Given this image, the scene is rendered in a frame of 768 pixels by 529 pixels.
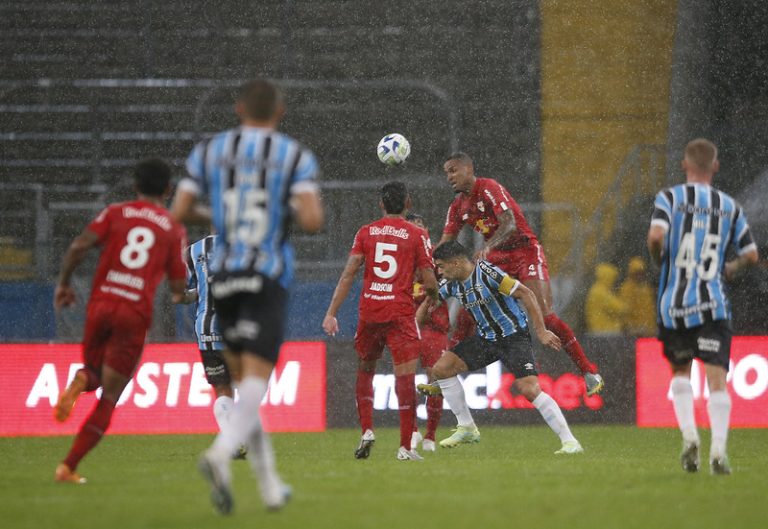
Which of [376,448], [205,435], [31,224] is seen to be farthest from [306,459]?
[31,224]

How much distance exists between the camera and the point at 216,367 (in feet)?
31.9

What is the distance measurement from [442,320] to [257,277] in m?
5.66

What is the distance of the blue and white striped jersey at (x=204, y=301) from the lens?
9.55 metres

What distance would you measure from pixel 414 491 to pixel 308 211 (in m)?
1.80

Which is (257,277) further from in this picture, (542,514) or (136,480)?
(136,480)

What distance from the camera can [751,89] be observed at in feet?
61.7

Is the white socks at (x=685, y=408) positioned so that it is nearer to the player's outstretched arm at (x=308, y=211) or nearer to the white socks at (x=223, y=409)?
the player's outstretched arm at (x=308, y=211)

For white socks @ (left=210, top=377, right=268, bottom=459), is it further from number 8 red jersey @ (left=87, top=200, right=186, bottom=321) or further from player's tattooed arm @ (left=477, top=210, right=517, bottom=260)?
player's tattooed arm @ (left=477, top=210, right=517, bottom=260)

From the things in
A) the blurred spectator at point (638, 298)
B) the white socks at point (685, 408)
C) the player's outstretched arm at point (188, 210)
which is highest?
the player's outstretched arm at point (188, 210)

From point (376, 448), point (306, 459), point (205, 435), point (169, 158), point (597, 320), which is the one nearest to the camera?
point (306, 459)

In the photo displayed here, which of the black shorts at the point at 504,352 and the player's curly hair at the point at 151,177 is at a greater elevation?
the player's curly hair at the point at 151,177

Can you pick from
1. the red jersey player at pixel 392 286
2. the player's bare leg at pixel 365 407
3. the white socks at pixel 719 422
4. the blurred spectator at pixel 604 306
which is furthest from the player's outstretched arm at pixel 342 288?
the blurred spectator at pixel 604 306

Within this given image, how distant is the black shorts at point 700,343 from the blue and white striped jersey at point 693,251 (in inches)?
2.0

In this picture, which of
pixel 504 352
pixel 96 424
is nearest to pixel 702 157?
pixel 504 352
